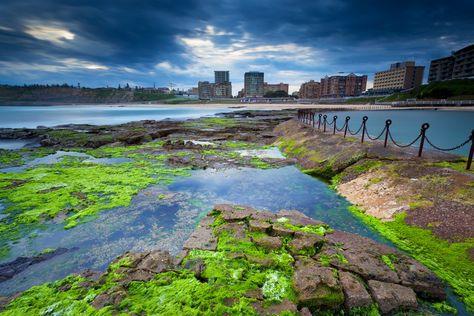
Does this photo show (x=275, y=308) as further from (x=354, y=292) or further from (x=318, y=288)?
(x=354, y=292)

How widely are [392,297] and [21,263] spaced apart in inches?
323

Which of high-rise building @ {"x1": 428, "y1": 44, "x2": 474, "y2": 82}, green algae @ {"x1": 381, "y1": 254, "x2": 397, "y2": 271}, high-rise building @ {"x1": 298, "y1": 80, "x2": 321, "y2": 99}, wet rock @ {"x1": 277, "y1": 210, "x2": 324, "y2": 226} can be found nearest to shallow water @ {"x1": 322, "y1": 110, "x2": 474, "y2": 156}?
wet rock @ {"x1": 277, "y1": 210, "x2": 324, "y2": 226}

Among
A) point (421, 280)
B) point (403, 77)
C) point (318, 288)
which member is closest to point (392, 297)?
point (421, 280)

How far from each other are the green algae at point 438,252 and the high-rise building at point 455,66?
370 ft

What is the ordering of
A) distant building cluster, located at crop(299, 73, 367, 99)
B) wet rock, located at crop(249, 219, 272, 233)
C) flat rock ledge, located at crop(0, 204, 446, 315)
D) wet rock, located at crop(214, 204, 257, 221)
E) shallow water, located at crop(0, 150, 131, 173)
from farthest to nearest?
distant building cluster, located at crop(299, 73, 367, 99) < shallow water, located at crop(0, 150, 131, 173) < wet rock, located at crop(214, 204, 257, 221) < wet rock, located at crop(249, 219, 272, 233) < flat rock ledge, located at crop(0, 204, 446, 315)

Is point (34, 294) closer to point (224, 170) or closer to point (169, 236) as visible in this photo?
point (169, 236)

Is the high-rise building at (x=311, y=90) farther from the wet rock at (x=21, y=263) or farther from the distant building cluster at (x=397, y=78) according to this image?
the wet rock at (x=21, y=263)

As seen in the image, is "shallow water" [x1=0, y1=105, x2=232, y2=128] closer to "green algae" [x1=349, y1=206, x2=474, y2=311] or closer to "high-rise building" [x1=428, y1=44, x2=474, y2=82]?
"green algae" [x1=349, y1=206, x2=474, y2=311]

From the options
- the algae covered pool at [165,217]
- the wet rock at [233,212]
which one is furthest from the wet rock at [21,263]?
the wet rock at [233,212]

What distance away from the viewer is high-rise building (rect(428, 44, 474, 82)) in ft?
287

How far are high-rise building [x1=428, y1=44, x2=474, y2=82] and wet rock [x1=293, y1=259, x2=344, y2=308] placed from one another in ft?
382

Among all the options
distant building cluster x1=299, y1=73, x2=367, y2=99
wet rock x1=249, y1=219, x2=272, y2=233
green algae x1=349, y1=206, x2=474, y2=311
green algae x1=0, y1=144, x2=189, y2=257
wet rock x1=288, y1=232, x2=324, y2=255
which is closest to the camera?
green algae x1=349, y1=206, x2=474, y2=311

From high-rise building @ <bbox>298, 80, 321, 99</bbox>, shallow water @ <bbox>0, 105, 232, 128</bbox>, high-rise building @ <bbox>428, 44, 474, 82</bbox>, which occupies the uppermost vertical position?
high-rise building @ <bbox>428, 44, 474, 82</bbox>

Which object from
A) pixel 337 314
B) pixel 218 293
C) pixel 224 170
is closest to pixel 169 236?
pixel 218 293
